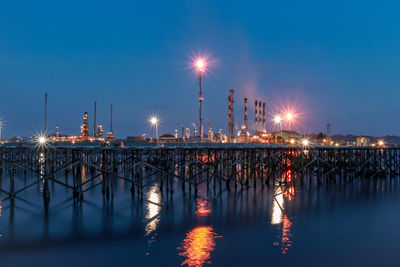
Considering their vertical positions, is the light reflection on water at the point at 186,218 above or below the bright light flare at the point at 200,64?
below

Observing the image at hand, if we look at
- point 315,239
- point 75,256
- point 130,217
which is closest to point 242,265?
point 315,239

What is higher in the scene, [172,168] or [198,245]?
[172,168]

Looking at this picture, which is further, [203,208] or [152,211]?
[203,208]

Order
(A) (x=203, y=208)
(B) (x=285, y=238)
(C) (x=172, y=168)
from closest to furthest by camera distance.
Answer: (B) (x=285, y=238) → (A) (x=203, y=208) → (C) (x=172, y=168)

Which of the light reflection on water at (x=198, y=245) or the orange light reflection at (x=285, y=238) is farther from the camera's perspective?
the orange light reflection at (x=285, y=238)

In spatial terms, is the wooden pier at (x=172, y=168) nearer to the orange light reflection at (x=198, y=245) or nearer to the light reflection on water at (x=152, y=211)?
the light reflection on water at (x=152, y=211)

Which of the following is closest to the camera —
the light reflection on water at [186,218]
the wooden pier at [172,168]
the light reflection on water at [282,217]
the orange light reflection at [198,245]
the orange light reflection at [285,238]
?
the orange light reflection at [198,245]

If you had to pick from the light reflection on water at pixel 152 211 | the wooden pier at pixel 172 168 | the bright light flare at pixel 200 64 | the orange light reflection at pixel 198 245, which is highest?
the bright light flare at pixel 200 64

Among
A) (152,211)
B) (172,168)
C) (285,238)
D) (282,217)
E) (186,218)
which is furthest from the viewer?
(172,168)

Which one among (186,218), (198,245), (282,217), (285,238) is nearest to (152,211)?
(186,218)

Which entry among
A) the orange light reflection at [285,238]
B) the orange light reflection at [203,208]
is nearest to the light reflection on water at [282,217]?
the orange light reflection at [285,238]

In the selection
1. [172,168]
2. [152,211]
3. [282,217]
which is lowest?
[282,217]

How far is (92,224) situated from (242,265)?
10643 mm

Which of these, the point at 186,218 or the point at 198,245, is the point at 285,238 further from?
the point at 186,218
